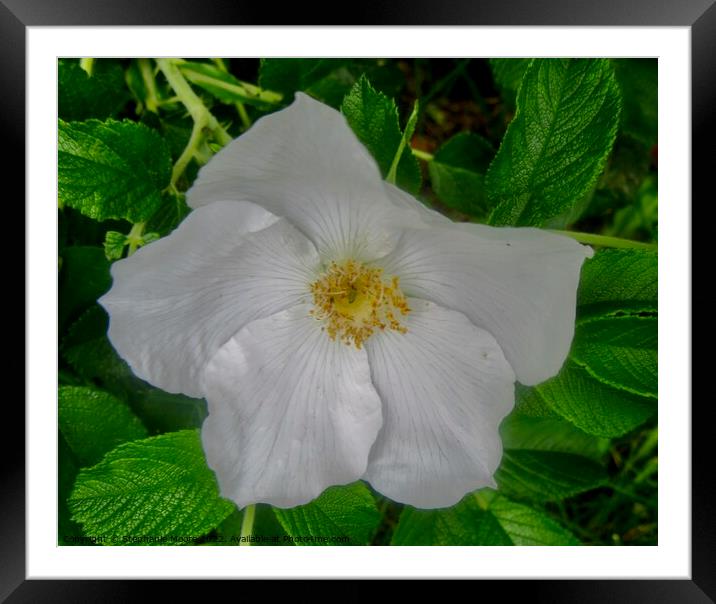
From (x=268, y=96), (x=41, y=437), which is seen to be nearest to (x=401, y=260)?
(x=268, y=96)

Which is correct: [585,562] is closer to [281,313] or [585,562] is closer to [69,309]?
[281,313]

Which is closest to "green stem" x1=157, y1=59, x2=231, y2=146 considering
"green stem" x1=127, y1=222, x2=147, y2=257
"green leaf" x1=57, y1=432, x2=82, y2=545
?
"green stem" x1=127, y1=222, x2=147, y2=257

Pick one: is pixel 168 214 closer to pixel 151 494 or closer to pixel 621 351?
pixel 151 494

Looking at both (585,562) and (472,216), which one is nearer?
(585,562)

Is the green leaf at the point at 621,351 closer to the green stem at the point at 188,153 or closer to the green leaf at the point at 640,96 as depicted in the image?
the green leaf at the point at 640,96

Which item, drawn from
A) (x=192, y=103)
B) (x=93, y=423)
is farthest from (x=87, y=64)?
(x=93, y=423)

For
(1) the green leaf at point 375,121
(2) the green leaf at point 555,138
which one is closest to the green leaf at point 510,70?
(2) the green leaf at point 555,138

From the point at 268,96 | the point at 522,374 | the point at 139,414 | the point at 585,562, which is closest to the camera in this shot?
the point at 522,374
